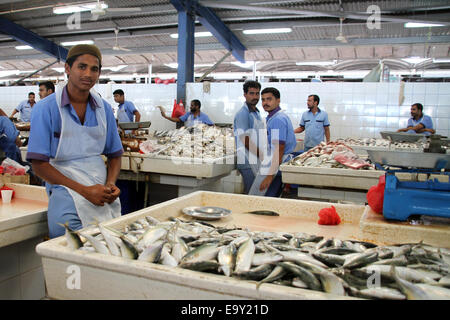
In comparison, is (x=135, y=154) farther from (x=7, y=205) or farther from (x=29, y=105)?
(x=29, y=105)

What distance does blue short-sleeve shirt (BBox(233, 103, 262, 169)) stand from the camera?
191 inches

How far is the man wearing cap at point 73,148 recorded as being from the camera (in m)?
2.29

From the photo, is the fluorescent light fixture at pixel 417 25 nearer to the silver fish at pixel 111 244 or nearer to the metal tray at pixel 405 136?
the metal tray at pixel 405 136

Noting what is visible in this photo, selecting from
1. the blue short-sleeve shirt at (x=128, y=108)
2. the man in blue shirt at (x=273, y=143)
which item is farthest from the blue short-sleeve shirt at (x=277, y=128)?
the blue short-sleeve shirt at (x=128, y=108)

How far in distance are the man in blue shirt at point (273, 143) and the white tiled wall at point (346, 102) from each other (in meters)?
4.45

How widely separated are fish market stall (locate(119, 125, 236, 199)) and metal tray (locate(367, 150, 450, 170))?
2.47 m

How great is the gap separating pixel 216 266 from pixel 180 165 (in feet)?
10.4

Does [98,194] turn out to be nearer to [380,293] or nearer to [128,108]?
[380,293]

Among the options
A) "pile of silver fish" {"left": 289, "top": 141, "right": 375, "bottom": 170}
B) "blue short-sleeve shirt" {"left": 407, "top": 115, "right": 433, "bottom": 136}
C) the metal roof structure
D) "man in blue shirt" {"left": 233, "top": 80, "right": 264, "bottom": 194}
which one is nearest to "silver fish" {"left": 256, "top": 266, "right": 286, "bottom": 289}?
"pile of silver fish" {"left": 289, "top": 141, "right": 375, "bottom": 170}

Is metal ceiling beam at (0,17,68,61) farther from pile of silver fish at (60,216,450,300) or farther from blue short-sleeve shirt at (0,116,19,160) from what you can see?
pile of silver fish at (60,216,450,300)

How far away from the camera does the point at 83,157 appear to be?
2463 mm

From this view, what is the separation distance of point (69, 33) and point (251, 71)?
7311mm

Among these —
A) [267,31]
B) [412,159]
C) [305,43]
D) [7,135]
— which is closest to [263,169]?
[412,159]
